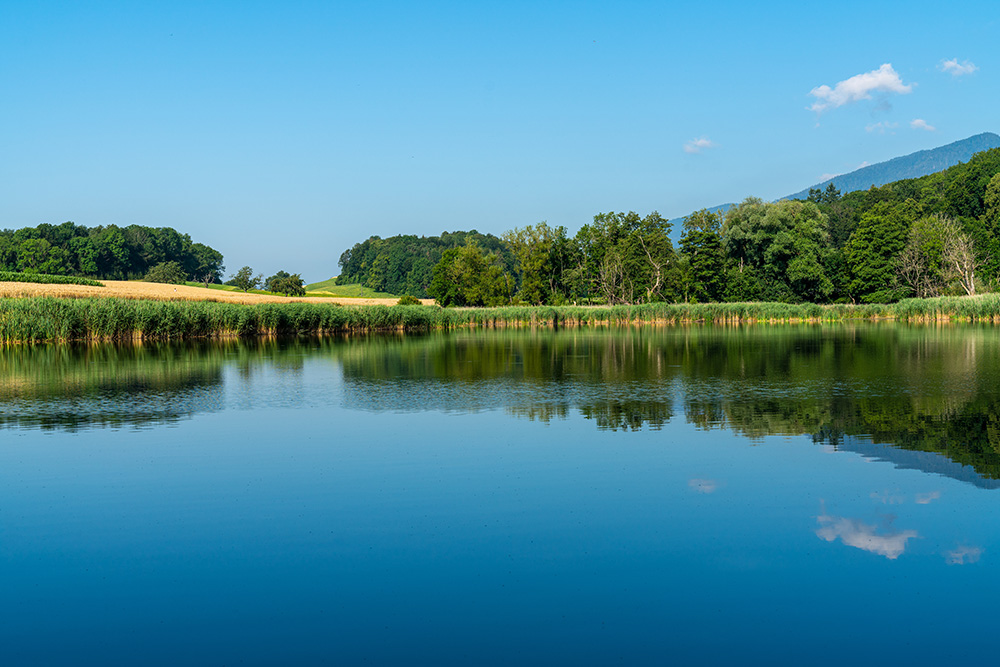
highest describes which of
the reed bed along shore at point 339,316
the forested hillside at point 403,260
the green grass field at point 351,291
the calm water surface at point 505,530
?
the forested hillside at point 403,260

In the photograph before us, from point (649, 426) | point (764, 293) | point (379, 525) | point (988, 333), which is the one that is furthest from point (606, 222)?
point (379, 525)

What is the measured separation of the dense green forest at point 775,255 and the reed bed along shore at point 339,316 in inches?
565

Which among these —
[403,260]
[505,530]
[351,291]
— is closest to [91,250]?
[351,291]

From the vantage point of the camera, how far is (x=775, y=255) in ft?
300

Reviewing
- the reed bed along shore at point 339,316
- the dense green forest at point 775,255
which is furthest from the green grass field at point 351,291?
the reed bed along shore at point 339,316

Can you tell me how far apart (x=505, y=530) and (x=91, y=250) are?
487 ft

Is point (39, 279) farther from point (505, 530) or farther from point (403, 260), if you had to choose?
point (403, 260)

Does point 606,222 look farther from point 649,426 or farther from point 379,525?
point 379,525

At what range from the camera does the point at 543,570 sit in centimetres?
789

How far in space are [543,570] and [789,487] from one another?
487 centimetres

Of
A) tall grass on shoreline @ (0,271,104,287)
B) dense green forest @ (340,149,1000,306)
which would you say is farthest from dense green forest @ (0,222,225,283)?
dense green forest @ (340,149,1000,306)

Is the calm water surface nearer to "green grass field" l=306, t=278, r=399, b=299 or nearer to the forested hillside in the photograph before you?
the forested hillside

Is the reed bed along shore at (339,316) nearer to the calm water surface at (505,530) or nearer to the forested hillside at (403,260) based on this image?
the calm water surface at (505,530)

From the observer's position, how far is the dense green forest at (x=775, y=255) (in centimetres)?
8744
